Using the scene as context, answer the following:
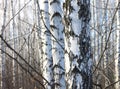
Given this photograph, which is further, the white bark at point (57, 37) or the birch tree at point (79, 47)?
the white bark at point (57, 37)

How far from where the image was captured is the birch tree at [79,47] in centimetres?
218

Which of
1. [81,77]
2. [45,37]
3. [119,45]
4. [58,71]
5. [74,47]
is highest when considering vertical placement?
[119,45]

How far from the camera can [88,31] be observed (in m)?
2.23

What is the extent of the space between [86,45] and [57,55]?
176 centimetres

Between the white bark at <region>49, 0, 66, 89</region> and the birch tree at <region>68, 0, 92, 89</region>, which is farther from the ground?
the white bark at <region>49, 0, 66, 89</region>

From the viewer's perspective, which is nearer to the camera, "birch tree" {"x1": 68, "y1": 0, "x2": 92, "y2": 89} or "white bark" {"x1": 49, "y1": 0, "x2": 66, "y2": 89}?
"birch tree" {"x1": 68, "y1": 0, "x2": 92, "y2": 89}

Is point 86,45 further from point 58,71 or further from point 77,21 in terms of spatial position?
point 58,71

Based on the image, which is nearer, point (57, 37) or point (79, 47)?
point (79, 47)

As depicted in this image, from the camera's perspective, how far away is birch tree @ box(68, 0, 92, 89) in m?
2.18

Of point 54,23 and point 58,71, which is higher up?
point 54,23

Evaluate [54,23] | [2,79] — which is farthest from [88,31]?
[2,79]

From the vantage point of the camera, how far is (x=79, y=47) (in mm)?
2191

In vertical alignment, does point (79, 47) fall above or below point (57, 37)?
below

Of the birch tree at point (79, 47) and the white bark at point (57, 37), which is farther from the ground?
the white bark at point (57, 37)
